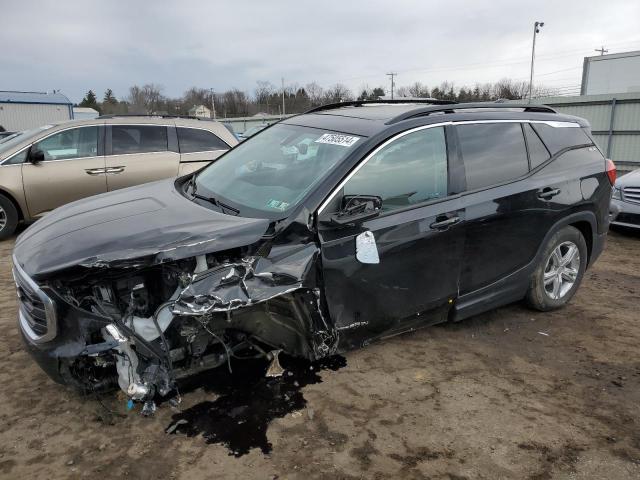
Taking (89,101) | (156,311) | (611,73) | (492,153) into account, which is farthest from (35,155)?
(89,101)

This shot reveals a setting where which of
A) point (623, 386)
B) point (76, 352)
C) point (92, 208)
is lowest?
point (623, 386)

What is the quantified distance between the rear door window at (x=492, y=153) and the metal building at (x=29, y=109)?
35.4 m

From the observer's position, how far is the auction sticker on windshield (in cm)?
342

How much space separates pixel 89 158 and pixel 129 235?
17.0 ft

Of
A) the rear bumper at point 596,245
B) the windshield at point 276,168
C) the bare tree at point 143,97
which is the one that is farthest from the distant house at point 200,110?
the rear bumper at point 596,245

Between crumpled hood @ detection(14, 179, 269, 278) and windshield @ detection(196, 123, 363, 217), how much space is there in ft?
0.94

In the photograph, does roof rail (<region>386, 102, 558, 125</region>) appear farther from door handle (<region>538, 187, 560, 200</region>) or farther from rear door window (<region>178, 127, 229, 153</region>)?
rear door window (<region>178, 127, 229, 153</region>)

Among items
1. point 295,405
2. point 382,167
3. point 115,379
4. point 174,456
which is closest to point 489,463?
point 295,405

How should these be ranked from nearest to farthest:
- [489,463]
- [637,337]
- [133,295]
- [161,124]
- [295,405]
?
[489,463] < [133,295] < [295,405] < [637,337] < [161,124]

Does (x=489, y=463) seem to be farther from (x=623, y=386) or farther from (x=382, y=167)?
(x=382, y=167)

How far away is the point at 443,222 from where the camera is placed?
11.5 ft

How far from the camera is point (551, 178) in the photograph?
13.8 ft

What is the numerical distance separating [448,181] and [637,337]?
217cm

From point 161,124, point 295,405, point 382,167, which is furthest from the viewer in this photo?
point 161,124
